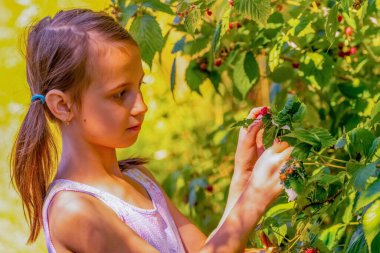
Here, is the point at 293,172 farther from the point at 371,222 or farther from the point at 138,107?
the point at 138,107

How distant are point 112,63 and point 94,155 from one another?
0.19 metres

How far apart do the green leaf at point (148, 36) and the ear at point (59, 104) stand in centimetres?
37

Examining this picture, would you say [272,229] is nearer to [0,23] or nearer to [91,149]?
[91,149]

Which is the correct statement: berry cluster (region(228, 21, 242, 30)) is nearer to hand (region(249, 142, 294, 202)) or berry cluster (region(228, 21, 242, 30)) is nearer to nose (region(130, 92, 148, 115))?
nose (region(130, 92, 148, 115))

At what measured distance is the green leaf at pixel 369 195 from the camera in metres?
1.45

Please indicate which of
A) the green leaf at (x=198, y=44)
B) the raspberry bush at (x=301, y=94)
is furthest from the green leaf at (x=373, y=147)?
the green leaf at (x=198, y=44)

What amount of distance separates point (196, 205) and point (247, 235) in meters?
1.43

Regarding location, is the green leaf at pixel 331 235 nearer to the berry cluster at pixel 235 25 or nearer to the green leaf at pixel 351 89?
the green leaf at pixel 351 89

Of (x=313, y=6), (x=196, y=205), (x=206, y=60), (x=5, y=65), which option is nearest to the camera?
(x=313, y=6)

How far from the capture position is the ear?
6.28 ft

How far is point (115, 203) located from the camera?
6.35 ft

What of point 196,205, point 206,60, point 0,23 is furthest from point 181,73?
point 206,60

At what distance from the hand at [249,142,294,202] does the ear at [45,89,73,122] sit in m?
0.40

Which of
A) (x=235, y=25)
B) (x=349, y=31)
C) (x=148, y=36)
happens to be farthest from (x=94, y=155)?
(x=349, y=31)
